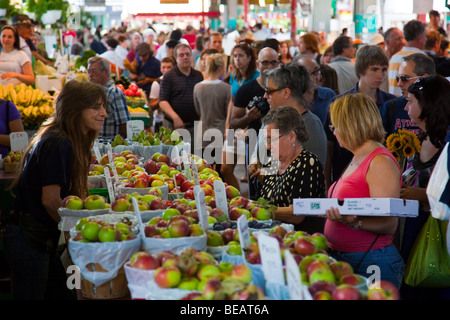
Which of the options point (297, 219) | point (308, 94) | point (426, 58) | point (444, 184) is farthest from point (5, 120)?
point (444, 184)

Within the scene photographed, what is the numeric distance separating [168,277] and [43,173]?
1.45m

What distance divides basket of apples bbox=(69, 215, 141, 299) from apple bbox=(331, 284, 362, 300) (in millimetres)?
941

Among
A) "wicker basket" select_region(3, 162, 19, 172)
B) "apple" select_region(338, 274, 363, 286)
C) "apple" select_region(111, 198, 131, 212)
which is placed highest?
"apple" select_region(338, 274, 363, 286)

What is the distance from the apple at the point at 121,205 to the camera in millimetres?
3201

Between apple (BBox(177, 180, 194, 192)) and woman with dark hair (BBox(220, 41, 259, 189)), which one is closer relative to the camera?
apple (BBox(177, 180, 194, 192))

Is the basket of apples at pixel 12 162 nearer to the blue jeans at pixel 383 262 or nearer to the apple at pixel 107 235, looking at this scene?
the apple at pixel 107 235

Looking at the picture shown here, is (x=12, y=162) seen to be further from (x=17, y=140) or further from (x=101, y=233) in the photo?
(x=101, y=233)

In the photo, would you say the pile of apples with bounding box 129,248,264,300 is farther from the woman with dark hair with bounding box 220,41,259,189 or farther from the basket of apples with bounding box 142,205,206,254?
the woman with dark hair with bounding box 220,41,259,189

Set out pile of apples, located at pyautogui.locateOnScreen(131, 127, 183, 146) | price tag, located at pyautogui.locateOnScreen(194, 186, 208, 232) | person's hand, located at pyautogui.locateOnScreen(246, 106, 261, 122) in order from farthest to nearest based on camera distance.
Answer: pile of apples, located at pyautogui.locateOnScreen(131, 127, 183, 146)
person's hand, located at pyautogui.locateOnScreen(246, 106, 261, 122)
price tag, located at pyautogui.locateOnScreen(194, 186, 208, 232)

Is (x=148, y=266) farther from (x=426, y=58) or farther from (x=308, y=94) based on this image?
(x=426, y=58)

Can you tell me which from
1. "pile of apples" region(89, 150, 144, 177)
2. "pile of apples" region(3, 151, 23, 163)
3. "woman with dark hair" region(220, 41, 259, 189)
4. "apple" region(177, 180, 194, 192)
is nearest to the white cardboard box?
"apple" region(177, 180, 194, 192)

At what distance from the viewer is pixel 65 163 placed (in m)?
3.43

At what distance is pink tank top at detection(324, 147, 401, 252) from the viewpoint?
3066 mm

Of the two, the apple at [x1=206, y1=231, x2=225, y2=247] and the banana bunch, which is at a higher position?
the banana bunch
